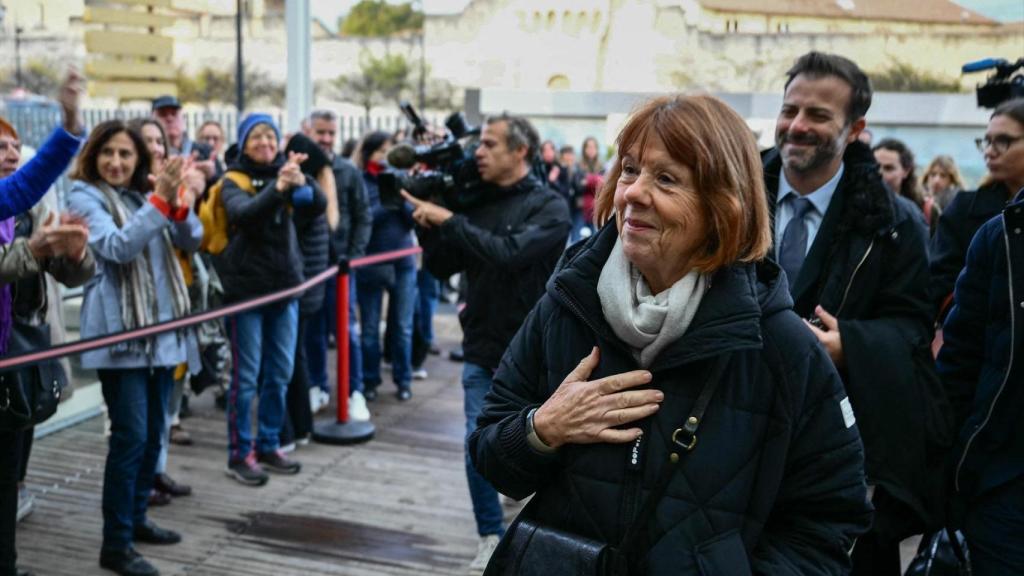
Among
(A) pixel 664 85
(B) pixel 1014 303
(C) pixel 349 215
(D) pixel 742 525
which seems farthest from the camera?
(A) pixel 664 85

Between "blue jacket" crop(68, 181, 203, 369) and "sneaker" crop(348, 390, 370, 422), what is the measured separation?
240 centimetres

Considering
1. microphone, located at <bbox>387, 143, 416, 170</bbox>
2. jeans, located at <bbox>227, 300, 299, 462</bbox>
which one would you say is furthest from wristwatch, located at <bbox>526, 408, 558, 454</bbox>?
jeans, located at <bbox>227, 300, 299, 462</bbox>

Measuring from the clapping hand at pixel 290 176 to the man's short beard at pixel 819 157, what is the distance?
328 centimetres

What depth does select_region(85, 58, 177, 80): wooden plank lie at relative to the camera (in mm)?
11883

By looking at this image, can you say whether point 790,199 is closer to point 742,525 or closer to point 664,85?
point 742,525

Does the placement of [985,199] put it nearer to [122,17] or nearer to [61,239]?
[61,239]

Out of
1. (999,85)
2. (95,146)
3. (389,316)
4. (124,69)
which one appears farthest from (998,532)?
(124,69)

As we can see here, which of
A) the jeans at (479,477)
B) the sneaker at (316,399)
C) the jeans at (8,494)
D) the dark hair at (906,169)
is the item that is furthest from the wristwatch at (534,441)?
the sneaker at (316,399)

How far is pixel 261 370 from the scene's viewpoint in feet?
20.8

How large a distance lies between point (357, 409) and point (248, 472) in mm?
1450

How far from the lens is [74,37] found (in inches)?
839

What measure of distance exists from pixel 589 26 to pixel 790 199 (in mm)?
34479

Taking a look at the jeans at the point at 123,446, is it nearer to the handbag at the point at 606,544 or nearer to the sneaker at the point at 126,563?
the sneaker at the point at 126,563

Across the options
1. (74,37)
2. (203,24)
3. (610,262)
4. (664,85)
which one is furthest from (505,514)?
(203,24)
